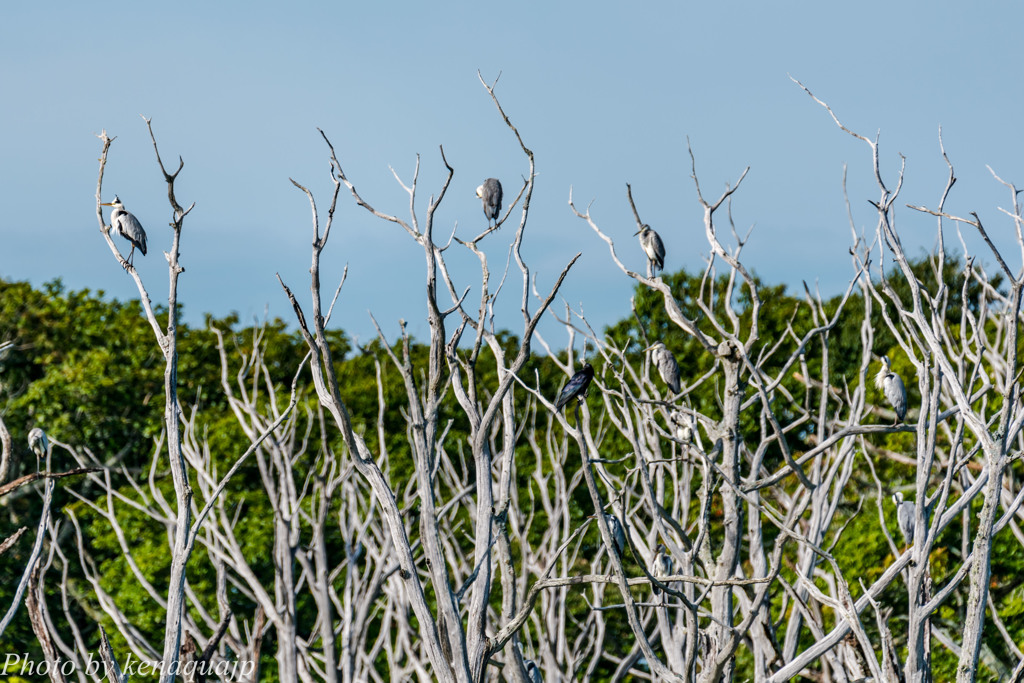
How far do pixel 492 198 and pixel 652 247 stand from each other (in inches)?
48.4

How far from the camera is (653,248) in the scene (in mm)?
6387

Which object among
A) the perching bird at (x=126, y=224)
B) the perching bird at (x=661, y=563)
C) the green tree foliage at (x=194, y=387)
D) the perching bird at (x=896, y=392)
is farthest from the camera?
the green tree foliage at (x=194, y=387)

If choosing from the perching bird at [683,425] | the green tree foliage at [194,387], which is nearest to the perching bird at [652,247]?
the perching bird at [683,425]

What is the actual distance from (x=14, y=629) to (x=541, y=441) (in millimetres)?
7543

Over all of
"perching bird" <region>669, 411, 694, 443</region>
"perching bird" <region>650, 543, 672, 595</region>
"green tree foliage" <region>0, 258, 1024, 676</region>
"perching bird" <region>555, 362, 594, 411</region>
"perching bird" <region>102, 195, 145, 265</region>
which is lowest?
"perching bird" <region>650, 543, 672, 595</region>

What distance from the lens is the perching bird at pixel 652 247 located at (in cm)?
625

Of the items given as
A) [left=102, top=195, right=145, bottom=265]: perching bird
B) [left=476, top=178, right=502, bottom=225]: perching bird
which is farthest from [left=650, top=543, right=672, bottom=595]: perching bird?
[left=102, top=195, right=145, bottom=265]: perching bird

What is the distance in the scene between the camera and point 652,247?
6355 mm

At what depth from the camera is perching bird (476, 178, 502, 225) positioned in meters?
5.55

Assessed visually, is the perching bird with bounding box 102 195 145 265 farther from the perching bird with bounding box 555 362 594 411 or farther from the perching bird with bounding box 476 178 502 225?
the perching bird with bounding box 555 362 594 411

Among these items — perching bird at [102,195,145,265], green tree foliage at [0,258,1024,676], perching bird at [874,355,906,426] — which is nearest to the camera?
perching bird at [102,195,145,265]

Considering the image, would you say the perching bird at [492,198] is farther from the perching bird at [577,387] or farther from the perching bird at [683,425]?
the perching bird at [683,425]

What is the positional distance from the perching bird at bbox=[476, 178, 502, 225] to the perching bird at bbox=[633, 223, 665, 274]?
94 centimetres

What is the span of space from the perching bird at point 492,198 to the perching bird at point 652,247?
939 millimetres
